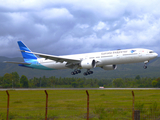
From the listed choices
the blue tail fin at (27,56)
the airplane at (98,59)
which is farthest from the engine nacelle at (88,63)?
the blue tail fin at (27,56)

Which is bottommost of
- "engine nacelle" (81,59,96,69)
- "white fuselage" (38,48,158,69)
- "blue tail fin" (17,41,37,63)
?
"engine nacelle" (81,59,96,69)

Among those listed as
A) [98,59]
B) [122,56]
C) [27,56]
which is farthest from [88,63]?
[27,56]

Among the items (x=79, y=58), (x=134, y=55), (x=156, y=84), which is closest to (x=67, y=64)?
(x=79, y=58)

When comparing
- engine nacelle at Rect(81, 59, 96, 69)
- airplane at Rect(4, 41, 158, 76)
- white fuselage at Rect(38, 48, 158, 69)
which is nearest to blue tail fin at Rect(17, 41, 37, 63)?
airplane at Rect(4, 41, 158, 76)

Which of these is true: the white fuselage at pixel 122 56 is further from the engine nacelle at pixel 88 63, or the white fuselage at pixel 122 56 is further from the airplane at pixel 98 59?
the engine nacelle at pixel 88 63

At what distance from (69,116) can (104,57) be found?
97.2 ft

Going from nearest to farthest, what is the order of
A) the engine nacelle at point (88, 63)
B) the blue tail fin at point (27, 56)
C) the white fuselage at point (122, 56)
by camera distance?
the white fuselage at point (122, 56)
the engine nacelle at point (88, 63)
the blue tail fin at point (27, 56)

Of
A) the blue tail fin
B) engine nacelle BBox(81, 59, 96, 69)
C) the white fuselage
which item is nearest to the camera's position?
the white fuselage

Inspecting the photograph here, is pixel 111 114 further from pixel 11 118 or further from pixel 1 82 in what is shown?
pixel 1 82

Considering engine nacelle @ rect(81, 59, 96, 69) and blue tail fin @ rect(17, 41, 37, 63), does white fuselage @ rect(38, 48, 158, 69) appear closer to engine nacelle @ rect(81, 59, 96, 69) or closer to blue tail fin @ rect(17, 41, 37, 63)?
engine nacelle @ rect(81, 59, 96, 69)

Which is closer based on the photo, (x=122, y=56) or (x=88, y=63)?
(x=122, y=56)

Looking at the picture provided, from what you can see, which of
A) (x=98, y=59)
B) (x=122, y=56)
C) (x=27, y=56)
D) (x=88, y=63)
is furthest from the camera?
(x=27, y=56)

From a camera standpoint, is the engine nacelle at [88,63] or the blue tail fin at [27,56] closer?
the engine nacelle at [88,63]

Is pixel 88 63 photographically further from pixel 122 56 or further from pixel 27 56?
pixel 27 56
